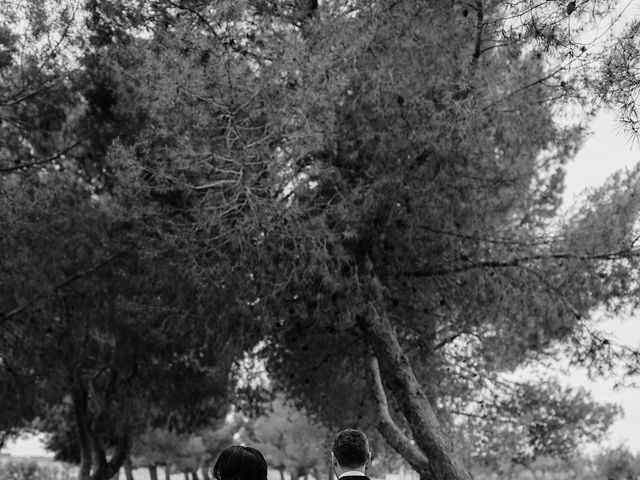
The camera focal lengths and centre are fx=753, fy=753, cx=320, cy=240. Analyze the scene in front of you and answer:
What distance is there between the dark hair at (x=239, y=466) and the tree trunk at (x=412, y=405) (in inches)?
257

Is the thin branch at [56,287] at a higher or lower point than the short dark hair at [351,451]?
higher

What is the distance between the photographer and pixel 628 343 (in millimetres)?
9125

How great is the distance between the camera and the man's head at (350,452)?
279cm

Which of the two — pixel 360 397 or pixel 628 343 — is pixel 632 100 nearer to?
pixel 628 343

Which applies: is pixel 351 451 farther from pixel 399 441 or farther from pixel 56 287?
pixel 56 287

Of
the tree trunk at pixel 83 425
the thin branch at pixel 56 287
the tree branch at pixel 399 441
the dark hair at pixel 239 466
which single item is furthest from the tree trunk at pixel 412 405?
the tree trunk at pixel 83 425

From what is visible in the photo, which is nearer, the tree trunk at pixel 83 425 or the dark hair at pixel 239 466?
the dark hair at pixel 239 466

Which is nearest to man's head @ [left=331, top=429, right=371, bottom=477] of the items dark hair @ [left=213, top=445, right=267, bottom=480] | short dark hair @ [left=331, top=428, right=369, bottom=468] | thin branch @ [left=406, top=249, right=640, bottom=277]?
short dark hair @ [left=331, top=428, right=369, bottom=468]

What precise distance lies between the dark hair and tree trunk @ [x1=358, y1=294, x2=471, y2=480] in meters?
6.52

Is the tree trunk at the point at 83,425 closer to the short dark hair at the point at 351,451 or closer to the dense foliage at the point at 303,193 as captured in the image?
the dense foliage at the point at 303,193

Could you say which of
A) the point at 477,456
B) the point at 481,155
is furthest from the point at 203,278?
the point at 477,456

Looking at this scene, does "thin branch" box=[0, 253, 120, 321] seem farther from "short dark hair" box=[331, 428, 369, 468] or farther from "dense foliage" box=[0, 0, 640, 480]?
"short dark hair" box=[331, 428, 369, 468]

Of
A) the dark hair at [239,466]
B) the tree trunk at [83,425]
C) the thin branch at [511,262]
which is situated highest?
the tree trunk at [83,425]

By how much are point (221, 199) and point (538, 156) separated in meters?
4.76
